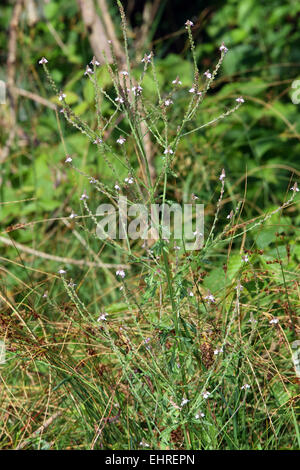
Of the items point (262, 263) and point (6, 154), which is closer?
point (262, 263)

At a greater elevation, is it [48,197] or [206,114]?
[206,114]

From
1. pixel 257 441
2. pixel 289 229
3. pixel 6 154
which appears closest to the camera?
pixel 257 441

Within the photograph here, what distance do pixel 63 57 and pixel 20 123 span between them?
0.51 metres

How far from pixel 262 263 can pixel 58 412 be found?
0.77 m

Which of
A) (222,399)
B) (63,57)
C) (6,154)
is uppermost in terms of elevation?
(63,57)

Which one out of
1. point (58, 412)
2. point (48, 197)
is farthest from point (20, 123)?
point (58, 412)

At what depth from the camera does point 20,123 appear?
3824 millimetres

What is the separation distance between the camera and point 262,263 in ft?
6.61

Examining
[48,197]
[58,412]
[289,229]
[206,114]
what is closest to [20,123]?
[48,197]

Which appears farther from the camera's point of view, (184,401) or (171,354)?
(171,354)
